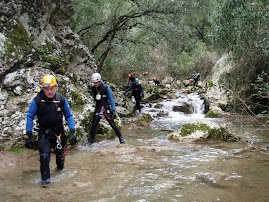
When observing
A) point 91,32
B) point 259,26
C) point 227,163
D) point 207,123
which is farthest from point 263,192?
point 91,32

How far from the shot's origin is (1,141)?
5824 millimetres

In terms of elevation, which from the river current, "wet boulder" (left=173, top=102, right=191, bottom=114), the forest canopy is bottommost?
the river current

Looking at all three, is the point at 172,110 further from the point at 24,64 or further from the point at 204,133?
the point at 24,64

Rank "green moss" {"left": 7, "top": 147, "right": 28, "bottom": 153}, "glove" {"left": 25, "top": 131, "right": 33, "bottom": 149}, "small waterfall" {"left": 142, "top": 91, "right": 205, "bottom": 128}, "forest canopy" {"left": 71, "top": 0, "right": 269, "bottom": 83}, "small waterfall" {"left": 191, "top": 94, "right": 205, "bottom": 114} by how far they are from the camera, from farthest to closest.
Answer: "small waterfall" {"left": 191, "top": 94, "right": 205, "bottom": 114} < "small waterfall" {"left": 142, "top": 91, "right": 205, "bottom": 128} < "forest canopy" {"left": 71, "top": 0, "right": 269, "bottom": 83} < "green moss" {"left": 7, "top": 147, "right": 28, "bottom": 153} < "glove" {"left": 25, "top": 131, "right": 33, "bottom": 149}

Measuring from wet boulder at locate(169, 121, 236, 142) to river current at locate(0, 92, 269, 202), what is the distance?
3.12ft

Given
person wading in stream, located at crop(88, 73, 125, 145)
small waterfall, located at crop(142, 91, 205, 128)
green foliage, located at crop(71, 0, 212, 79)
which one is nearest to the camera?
person wading in stream, located at crop(88, 73, 125, 145)

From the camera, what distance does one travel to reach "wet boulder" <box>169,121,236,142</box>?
7.57m

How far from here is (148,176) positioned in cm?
429

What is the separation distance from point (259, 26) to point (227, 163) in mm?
5906

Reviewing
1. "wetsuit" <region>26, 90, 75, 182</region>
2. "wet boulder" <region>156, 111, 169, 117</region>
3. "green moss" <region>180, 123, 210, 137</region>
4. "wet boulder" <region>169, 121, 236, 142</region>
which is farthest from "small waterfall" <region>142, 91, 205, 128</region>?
"wetsuit" <region>26, 90, 75, 182</region>

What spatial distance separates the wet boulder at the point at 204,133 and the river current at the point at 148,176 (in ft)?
3.12

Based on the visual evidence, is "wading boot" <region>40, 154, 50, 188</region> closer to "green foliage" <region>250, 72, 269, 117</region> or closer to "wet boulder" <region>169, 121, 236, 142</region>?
"wet boulder" <region>169, 121, 236, 142</region>

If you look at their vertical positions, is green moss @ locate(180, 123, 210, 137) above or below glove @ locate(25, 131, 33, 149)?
below

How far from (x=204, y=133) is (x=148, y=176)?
13.0 ft
